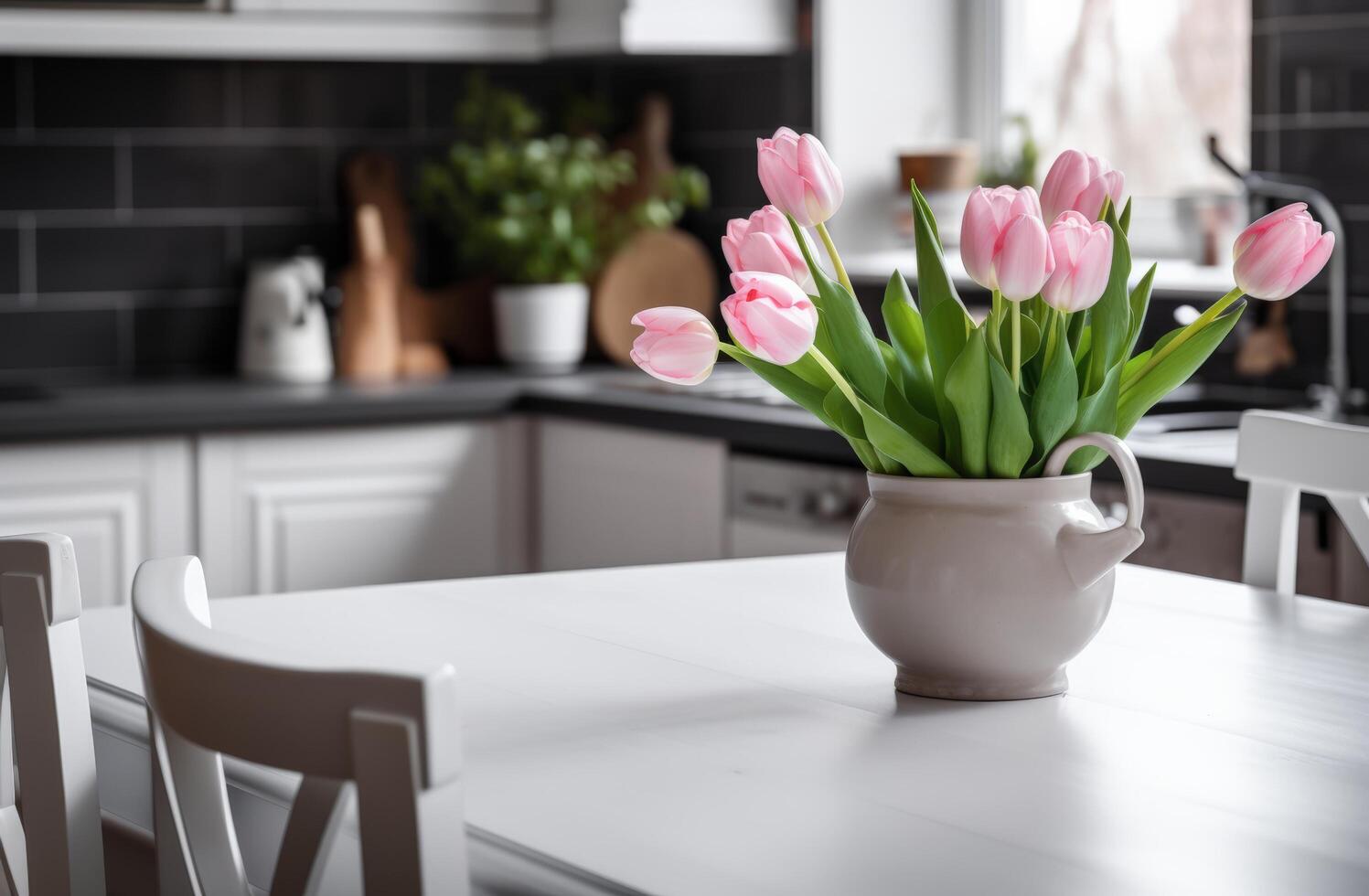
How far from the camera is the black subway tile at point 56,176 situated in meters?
3.38

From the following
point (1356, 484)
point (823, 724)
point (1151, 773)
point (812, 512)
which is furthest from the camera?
point (812, 512)

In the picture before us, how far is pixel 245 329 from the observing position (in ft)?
11.3

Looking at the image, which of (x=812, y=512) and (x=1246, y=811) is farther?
(x=812, y=512)

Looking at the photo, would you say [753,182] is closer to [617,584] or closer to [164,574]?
[617,584]

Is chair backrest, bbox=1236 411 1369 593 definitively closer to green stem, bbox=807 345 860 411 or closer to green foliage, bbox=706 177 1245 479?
green foliage, bbox=706 177 1245 479

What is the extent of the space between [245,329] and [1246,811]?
110 inches

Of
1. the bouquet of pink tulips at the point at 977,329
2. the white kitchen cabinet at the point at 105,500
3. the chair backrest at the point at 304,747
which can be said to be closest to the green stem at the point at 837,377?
the bouquet of pink tulips at the point at 977,329

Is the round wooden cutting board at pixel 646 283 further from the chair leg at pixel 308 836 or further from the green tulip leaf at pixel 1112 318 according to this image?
the chair leg at pixel 308 836

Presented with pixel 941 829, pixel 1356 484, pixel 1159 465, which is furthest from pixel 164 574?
pixel 1159 465

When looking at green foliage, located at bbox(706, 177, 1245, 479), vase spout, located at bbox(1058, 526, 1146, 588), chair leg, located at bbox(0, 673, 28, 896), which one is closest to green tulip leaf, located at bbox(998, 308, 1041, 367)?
green foliage, located at bbox(706, 177, 1245, 479)

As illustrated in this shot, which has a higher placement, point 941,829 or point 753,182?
point 753,182

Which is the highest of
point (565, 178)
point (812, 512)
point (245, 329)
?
point (565, 178)

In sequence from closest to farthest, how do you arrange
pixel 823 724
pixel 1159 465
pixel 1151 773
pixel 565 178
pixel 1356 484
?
pixel 1151 773 < pixel 823 724 < pixel 1356 484 < pixel 1159 465 < pixel 565 178

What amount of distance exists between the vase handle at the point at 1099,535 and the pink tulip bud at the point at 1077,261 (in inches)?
4.0
